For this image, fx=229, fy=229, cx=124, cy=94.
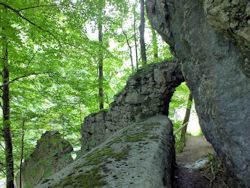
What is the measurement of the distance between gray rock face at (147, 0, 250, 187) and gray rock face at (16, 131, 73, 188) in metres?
6.94

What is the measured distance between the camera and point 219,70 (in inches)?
154

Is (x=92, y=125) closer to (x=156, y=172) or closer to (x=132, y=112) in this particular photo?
(x=132, y=112)

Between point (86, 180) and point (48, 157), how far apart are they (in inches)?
348

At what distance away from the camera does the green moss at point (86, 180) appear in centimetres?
249

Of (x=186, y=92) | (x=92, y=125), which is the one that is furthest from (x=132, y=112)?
(x=186, y=92)

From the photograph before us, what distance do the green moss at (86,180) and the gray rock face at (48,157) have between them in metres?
7.28

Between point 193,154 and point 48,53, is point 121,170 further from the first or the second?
point 193,154

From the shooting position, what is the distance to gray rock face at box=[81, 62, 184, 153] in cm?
727

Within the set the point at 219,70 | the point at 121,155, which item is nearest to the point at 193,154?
the point at 219,70

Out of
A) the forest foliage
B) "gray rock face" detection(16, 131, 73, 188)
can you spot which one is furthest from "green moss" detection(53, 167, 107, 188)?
"gray rock face" detection(16, 131, 73, 188)

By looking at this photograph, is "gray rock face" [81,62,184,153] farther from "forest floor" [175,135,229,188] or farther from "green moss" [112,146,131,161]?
"green moss" [112,146,131,161]

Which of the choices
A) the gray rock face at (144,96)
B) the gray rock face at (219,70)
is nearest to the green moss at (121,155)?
the gray rock face at (219,70)

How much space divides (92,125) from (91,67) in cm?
405

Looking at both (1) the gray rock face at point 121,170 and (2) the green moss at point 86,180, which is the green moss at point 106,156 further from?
(2) the green moss at point 86,180
